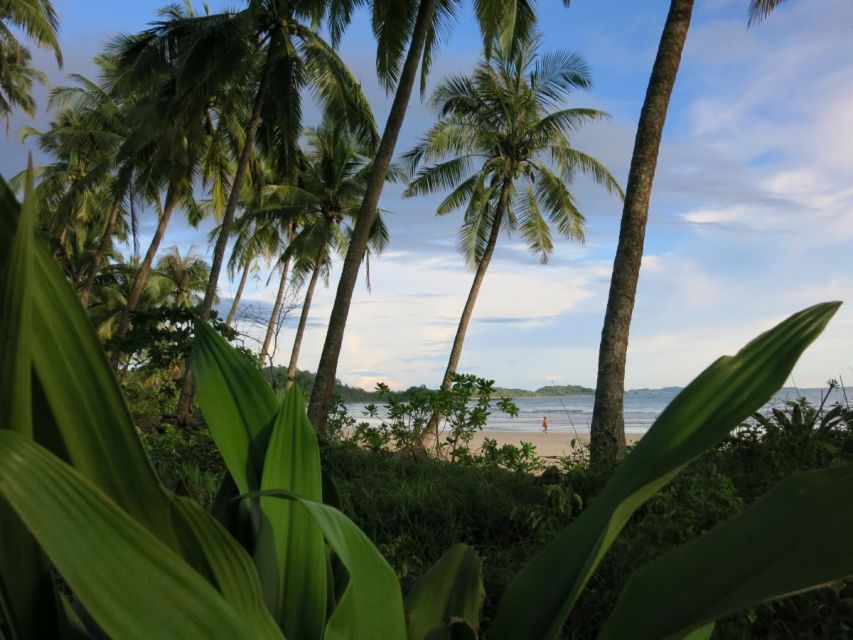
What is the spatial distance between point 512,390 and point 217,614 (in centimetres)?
6088

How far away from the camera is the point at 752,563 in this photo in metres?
0.46

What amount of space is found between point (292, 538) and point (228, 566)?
0.44 feet

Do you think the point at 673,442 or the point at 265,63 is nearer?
the point at 673,442

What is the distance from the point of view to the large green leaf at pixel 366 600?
499 millimetres

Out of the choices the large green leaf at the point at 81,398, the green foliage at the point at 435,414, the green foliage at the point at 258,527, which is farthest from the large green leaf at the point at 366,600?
the green foliage at the point at 435,414

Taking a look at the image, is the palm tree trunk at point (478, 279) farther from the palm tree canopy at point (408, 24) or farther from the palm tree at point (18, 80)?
the palm tree at point (18, 80)

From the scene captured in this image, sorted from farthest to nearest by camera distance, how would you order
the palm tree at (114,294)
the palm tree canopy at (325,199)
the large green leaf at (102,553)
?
the palm tree at (114,294)
the palm tree canopy at (325,199)
the large green leaf at (102,553)

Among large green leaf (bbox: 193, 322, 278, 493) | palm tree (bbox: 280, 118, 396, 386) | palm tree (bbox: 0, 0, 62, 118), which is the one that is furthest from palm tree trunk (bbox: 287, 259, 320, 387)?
large green leaf (bbox: 193, 322, 278, 493)

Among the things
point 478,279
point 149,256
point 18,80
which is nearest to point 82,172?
point 18,80

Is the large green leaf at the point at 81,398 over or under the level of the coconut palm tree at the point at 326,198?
under

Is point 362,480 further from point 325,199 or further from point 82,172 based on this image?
point 82,172

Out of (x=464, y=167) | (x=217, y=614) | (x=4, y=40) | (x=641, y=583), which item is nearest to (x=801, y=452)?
(x=641, y=583)

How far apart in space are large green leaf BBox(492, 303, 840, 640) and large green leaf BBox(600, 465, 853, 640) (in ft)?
0.15

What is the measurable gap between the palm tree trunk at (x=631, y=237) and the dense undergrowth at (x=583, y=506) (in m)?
0.90
